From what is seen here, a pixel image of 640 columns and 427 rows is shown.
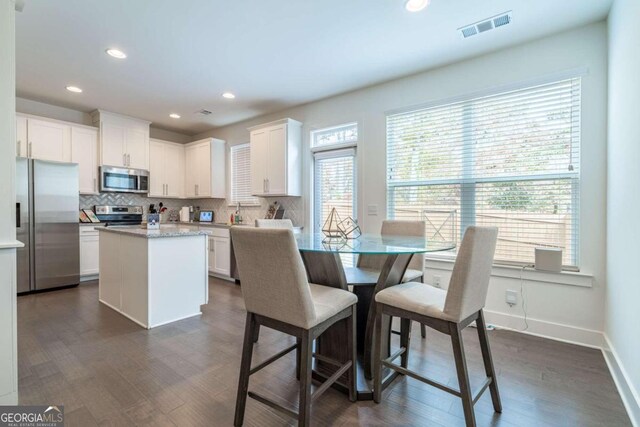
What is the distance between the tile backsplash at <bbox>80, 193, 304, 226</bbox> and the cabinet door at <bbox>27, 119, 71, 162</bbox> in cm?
77

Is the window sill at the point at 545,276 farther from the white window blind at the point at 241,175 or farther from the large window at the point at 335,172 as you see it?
the white window blind at the point at 241,175

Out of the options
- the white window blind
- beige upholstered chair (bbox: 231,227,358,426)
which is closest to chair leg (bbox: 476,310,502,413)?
beige upholstered chair (bbox: 231,227,358,426)

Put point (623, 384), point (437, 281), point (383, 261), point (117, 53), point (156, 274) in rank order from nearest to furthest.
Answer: point (623, 384)
point (383, 261)
point (156, 274)
point (117, 53)
point (437, 281)

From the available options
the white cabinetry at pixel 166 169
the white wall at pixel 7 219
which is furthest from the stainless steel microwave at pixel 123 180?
the white wall at pixel 7 219

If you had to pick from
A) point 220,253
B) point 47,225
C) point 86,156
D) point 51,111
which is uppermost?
point 51,111

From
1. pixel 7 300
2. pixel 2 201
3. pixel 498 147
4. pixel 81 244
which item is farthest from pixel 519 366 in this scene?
pixel 81 244

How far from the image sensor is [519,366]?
2.22 m

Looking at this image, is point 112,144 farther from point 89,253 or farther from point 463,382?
point 463,382

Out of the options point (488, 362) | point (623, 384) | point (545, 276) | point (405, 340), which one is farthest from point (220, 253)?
point (623, 384)

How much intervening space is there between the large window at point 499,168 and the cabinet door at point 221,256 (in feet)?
8.73

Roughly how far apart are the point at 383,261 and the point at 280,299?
123 centimetres

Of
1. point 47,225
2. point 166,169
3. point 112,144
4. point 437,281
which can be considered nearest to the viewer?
point 437,281

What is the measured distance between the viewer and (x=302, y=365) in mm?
1395

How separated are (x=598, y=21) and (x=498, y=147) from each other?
3.92ft
